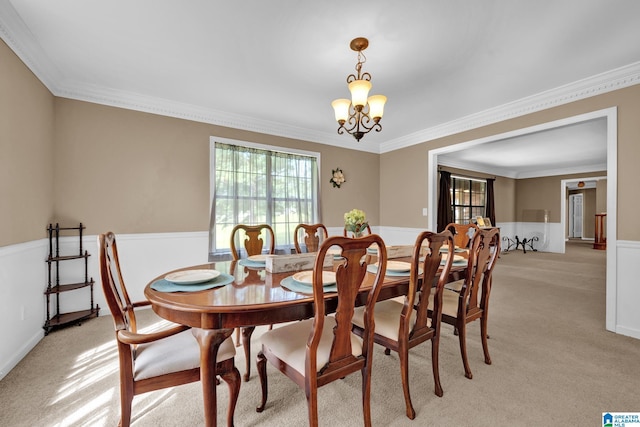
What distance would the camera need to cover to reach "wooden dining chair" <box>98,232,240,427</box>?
127cm

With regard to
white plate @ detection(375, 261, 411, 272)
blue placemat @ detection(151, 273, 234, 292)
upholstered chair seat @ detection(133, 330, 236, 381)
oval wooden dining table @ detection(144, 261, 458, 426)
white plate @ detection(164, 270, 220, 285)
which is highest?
white plate @ detection(375, 261, 411, 272)

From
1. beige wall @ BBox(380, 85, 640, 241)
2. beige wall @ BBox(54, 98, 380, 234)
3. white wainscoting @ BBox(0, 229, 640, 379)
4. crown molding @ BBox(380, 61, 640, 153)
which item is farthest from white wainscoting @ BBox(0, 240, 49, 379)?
crown molding @ BBox(380, 61, 640, 153)

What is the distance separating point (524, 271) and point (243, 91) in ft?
19.8

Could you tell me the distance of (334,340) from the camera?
1.38 m

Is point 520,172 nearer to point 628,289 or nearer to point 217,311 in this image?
point 628,289

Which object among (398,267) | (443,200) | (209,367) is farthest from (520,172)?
(209,367)

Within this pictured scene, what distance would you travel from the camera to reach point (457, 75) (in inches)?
110

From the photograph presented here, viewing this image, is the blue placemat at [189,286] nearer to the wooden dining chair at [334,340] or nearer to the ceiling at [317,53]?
the wooden dining chair at [334,340]

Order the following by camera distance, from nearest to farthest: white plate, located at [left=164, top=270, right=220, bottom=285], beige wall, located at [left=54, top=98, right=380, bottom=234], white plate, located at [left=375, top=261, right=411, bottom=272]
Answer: white plate, located at [left=164, top=270, right=220, bottom=285]
white plate, located at [left=375, top=261, right=411, bottom=272]
beige wall, located at [left=54, top=98, right=380, bottom=234]

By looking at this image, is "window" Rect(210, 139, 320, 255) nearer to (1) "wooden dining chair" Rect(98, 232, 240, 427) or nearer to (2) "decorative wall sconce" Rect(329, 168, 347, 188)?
(2) "decorative wall sconce" Rect(329, 168, 347, 188)

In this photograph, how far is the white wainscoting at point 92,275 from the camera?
2.15 m

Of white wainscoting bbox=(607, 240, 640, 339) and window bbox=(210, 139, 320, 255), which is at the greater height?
window bbox=(210, 139, 320, 255)

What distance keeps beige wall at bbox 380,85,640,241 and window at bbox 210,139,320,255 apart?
59.1 inches

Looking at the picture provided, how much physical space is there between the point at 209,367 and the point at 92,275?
2.78 meters
